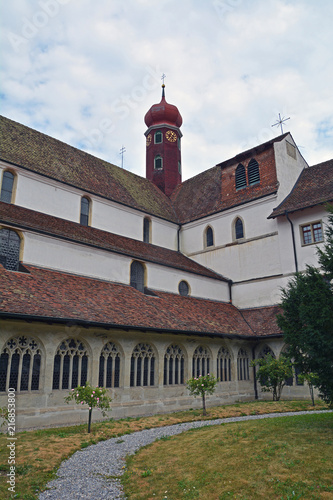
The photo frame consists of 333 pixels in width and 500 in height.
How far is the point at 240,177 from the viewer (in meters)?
27.7

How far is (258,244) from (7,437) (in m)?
18.3

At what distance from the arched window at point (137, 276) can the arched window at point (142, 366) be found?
4.03 meters

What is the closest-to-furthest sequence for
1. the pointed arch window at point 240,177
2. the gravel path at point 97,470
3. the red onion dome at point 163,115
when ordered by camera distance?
the gravel path at point 97,470 < the pointed arch window at point 240,177 < the red onion dome at point 163,115

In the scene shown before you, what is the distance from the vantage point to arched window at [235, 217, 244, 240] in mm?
26062

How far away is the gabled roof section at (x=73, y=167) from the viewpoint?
21.4m

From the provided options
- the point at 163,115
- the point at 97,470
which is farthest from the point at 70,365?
the point at 163,115

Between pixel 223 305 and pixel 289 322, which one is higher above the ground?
pixel 223 305

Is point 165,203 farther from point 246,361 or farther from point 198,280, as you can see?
point 246,361

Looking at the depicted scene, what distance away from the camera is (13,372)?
12758mm

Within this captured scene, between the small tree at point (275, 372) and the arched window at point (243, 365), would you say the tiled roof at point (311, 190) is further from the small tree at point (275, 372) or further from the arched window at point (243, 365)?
the small tree at point (275, 372)

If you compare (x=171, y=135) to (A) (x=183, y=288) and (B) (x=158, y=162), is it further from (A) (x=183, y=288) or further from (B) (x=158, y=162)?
(A) (x=183, y=288)

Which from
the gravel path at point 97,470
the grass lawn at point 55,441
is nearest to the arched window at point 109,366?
the grass lawn at point 55,441

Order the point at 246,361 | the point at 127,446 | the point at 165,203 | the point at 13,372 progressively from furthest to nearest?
the point at 165,203 → the point at 246,361 → the point at 13,372 → the point at 127,446

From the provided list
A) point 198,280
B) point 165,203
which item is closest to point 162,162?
point 165,203
